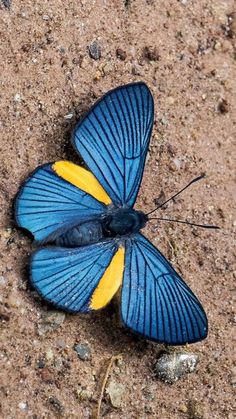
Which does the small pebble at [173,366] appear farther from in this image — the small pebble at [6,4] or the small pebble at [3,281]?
the small pebble at [6,4]

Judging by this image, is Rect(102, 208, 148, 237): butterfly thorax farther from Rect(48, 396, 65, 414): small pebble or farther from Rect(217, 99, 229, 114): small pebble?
Rect(217, 99, 229, 114): small pebble

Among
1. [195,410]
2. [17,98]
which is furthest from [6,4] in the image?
[195,410]

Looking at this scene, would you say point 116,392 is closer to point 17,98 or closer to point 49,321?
point 49,321

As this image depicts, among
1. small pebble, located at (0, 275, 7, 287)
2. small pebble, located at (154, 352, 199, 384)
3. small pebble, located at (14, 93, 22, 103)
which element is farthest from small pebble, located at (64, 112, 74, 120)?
small pebble, located at (154, 352, 199, 384)

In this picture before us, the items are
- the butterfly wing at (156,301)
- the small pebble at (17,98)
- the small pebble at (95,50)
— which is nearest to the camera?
the butterfly wing at (156,301)

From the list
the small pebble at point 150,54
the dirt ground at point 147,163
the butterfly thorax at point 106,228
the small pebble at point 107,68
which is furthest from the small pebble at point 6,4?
the butterfly thorax at point 106,228
